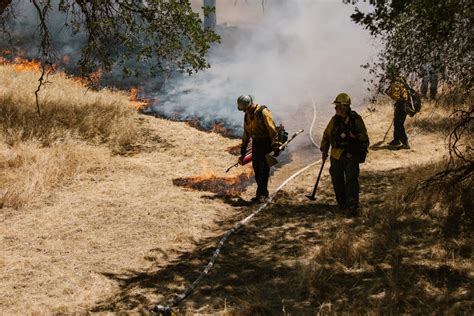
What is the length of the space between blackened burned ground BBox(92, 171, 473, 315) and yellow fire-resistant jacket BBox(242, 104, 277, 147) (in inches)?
62.0

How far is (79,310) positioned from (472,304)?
142 inches

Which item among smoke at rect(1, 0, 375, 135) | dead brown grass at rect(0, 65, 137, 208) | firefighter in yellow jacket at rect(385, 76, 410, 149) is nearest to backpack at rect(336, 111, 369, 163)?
smoke at rect(1, 0, 375, 135)

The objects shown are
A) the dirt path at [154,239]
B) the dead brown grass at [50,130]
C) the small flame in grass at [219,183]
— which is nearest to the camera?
the dirt path at [154,239]

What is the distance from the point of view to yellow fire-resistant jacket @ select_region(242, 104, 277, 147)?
299 inches

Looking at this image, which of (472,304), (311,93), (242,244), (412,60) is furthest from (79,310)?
(311,93)

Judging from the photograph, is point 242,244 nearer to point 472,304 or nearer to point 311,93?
point 472,304

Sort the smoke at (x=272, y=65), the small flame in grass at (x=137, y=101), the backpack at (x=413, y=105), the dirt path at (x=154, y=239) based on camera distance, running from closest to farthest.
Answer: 1. the dirt path at (x=154, y=239)
2. the backpack at (x=413, y=105)
3. the small flame in grass at (x=137, y=101)
4. the smoke at (x=272, y=65)

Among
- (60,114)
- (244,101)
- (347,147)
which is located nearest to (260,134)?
(244,101)

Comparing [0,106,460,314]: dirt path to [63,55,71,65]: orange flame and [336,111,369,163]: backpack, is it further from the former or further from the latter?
[63,55,71,65]: orange flame

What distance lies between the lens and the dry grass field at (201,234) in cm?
457

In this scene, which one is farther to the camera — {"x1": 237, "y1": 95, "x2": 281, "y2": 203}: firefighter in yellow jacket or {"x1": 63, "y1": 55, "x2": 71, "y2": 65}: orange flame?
{"x1": 63, "y1": 55, "x2": 71, "y2": 65}: orange flame

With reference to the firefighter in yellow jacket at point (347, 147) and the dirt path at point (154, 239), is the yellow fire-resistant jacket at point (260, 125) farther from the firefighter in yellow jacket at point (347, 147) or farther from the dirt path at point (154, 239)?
the dirt path at point (154, 239)

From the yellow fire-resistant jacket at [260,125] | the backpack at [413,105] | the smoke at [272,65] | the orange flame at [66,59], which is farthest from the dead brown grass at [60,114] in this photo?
the backpack at [413,105]

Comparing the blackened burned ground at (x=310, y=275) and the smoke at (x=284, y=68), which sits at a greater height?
the smoke at (x=284, y=68)
